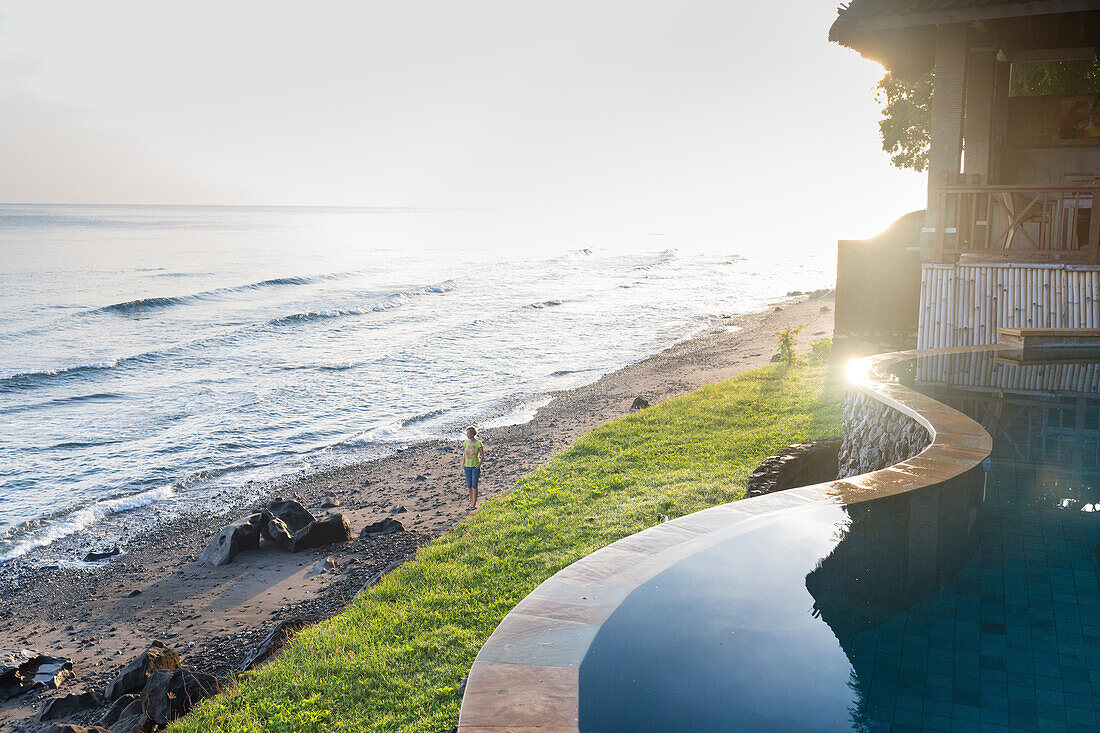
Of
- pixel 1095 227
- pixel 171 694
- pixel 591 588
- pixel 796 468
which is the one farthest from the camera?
pixel 1095 227

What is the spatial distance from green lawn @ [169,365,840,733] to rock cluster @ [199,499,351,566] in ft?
9.62

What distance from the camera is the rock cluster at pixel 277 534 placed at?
11.9m

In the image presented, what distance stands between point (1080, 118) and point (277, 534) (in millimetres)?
16578

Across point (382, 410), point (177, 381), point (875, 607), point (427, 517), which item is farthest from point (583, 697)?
point (177, 381)

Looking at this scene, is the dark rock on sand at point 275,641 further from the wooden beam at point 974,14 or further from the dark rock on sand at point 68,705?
the wooden beam at point 974,14

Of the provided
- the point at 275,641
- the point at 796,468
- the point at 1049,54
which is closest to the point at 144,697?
the point at 275,641

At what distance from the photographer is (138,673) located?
26.3 feet

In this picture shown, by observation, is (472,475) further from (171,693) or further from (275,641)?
(171,693)

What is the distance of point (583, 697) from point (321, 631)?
Answer: 4.65 m

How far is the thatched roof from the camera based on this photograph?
10.7m

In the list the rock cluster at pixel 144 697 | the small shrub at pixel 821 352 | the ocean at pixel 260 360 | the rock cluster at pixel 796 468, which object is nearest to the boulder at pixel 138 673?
the rock cluster at pixel 144 697

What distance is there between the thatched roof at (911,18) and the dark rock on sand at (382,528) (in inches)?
414

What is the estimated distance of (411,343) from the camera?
1324 inches

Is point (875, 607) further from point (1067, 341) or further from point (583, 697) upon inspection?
point (1067, 341)
